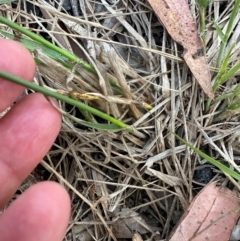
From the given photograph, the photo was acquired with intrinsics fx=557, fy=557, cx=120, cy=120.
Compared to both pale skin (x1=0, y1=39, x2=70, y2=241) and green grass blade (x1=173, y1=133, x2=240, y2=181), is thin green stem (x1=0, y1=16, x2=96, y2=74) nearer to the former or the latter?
pale skin (x1=0, y1=39, x2=70, y2=241)

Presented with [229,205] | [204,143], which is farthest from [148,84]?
[229,205]

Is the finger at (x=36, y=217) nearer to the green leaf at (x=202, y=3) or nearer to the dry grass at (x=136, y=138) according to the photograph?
the dry grass at (x=136, y=138)

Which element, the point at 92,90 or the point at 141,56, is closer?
the point at 92,90

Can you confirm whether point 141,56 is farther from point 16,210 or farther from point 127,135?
point 16,210

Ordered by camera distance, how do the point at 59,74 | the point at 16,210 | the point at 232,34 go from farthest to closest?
the point at 232,34 → the point at 59,74 → the point at 16,210

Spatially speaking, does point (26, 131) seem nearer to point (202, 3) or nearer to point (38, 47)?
point (38, 47)

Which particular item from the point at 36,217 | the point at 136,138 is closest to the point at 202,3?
the point at 136,138

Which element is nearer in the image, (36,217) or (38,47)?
(36,217)

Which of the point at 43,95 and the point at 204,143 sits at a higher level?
the point at 43,95
